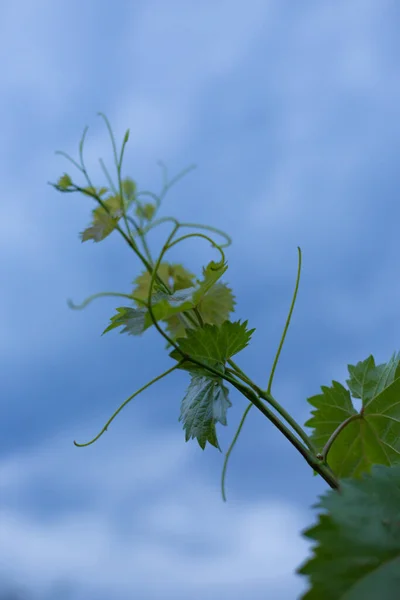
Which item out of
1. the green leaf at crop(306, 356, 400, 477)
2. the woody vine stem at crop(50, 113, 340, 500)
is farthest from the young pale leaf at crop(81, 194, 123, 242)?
the green leaf at crop(306, 356, 400, 477)

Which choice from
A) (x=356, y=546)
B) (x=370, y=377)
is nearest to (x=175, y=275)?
(x=370, y=377)

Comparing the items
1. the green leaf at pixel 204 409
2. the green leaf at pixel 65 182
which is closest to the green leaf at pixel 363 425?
the green leaf at pixel 204 409

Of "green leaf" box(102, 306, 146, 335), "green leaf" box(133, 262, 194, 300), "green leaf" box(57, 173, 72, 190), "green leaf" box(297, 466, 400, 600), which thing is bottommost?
"green leaf" box(297, 466, 400, 600)

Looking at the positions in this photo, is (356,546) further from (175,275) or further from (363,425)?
(175,275)

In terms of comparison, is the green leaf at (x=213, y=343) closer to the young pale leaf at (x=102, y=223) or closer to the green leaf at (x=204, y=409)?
the green leaf at (x=204, y=409)

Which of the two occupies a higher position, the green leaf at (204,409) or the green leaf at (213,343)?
the green leaf at (213,343)

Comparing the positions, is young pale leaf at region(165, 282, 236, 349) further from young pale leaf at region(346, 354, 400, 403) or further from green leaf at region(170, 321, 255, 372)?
young pale leaf at region(346, 354, 400, 403)

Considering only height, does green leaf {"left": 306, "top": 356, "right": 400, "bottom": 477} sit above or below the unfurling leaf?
below
